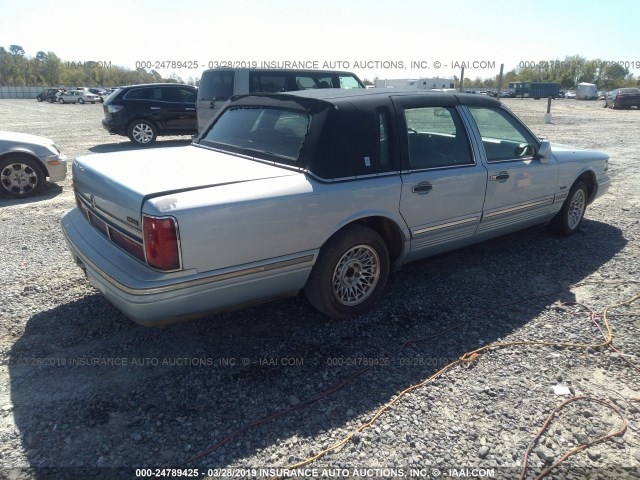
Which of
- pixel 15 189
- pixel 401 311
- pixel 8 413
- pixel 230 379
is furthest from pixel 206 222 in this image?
pixel 15 189

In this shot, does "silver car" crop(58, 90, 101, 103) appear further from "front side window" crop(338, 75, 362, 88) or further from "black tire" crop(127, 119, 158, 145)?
"front side window" crop(338, 75, 362, 88)

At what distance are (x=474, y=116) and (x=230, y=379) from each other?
3.15 m

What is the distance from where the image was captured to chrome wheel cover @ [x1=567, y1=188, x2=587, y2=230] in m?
5.59

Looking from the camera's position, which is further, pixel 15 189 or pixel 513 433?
pixel 15 189

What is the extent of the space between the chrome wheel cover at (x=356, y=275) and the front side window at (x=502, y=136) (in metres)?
1.61

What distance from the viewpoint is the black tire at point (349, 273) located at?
3396 millimetres

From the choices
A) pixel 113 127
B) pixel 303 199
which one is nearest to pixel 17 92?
pixel 113 127

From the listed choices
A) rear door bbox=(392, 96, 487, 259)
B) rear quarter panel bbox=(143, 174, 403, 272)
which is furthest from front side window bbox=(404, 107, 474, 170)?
rear quarter panel bbox=(143, 174, 403, 272)

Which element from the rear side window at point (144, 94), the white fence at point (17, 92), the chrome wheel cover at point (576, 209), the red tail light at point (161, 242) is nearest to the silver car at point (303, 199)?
the red tail light at point (161, 242)

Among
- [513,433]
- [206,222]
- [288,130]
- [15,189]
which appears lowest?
[513,433]

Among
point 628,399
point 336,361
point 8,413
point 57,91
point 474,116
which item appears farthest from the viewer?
point 57,91

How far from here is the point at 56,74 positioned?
8375 cm

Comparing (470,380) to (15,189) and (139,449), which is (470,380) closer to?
(139,449)

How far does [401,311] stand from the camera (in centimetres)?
391
